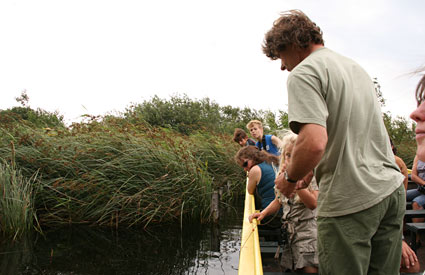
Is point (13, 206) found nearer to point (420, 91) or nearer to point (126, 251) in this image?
point (126, 251)

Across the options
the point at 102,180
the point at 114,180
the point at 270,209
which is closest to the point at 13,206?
the point at 102,180

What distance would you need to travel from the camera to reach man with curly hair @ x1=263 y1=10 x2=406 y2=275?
1429mm

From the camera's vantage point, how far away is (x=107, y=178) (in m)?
6.36

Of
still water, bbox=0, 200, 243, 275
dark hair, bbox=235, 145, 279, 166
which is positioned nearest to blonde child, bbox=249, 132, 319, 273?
dark hair, bbox=235, 145, 279, 166

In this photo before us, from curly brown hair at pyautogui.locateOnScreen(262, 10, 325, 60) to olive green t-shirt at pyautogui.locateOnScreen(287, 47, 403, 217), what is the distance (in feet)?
0.44

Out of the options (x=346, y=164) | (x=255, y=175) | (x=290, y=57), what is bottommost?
(x=255, y=175)

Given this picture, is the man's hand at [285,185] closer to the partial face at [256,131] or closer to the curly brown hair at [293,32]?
the curly brown hair at [293,32]

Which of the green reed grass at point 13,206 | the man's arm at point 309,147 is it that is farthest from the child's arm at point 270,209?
the green reed grass at point 13,206

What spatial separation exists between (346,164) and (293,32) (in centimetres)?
68

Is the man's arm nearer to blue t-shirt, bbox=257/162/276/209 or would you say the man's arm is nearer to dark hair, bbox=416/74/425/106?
dark hair, bbox=416/74/425/106

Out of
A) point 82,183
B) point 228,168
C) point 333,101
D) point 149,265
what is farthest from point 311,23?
point 228,168

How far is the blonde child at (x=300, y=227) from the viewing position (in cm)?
243

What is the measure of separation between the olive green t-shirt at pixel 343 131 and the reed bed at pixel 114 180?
15.6 feet

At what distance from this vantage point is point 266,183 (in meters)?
3.95
